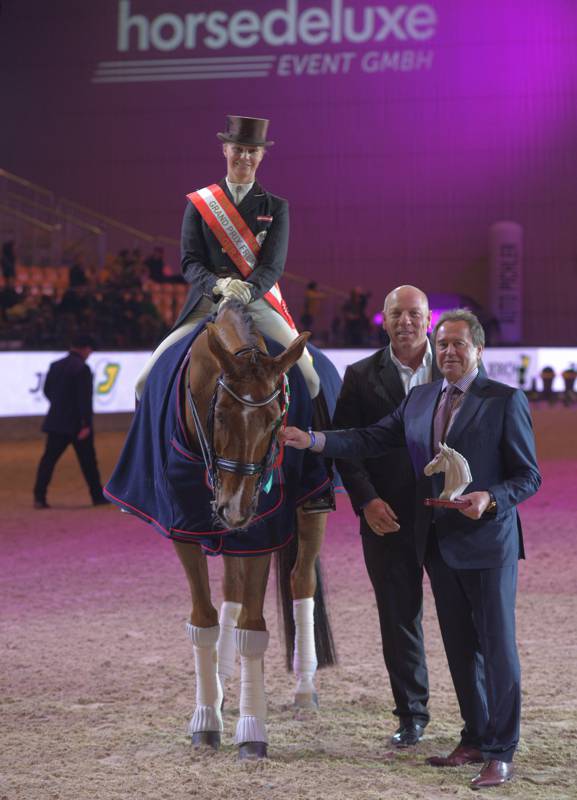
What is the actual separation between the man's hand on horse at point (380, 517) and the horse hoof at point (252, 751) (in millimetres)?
919

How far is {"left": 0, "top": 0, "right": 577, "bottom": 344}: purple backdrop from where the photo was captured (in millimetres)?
23453

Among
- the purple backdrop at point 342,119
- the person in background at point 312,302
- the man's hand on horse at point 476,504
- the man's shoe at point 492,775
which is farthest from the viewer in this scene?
the purple backdrop at point 342,119

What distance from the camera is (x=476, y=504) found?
365 cm

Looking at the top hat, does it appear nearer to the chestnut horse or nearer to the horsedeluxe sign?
the chestnut horse

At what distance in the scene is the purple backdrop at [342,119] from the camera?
76.9 feet

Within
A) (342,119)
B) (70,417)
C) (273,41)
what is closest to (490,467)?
(70,417)

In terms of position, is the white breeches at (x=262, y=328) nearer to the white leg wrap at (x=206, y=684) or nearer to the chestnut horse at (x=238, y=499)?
the chestnut horse at (x=238, y=499)

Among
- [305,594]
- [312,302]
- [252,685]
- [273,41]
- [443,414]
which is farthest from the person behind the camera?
[273,41]

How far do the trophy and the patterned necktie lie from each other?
0.62ft

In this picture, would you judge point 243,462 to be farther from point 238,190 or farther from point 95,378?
point 95,378

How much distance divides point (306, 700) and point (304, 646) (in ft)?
0.97

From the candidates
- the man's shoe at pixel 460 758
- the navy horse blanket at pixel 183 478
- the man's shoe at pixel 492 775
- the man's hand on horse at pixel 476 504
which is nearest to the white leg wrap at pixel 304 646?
the navy horse blanket at pixel 183 478

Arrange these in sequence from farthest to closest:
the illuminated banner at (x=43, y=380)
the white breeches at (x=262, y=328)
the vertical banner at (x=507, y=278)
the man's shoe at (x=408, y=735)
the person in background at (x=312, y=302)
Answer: the vertical banner at (x=507, y=278) → the person in background at (x=312, y=302) → the illuminated banner at (x=43, y=380) → the white breeches at (x=262, y=328) → the man's shoe at (x=408, y=735)

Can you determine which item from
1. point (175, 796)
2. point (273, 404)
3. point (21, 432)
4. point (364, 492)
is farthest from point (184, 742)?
point (21, 432)
